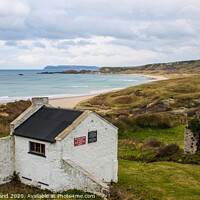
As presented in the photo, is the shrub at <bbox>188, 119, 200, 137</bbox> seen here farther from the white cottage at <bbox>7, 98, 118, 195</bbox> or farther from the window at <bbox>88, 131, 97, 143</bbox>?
the window at <bbox>88, 131, 97, 143</bbox>

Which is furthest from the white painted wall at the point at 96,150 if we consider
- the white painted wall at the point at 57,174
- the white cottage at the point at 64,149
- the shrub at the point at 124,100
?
the shrub at the point at 124,100

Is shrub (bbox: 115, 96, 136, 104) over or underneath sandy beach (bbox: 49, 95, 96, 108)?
over

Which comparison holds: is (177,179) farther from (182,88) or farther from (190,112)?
(182,88)

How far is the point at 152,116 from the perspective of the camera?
35188 millimetres

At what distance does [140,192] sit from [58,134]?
5828mm

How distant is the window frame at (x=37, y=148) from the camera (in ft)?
42.1

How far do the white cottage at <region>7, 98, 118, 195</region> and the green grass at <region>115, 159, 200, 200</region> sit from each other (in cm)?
165

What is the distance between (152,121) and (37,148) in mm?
24099

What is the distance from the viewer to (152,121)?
3472cm

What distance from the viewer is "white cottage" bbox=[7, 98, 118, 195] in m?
12.2

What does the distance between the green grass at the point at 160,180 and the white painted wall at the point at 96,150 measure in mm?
Answer: 1258

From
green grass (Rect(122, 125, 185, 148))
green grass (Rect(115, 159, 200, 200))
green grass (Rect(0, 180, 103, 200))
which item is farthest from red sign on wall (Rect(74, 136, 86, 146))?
green grass (Rect(122, 125, 185, 148))

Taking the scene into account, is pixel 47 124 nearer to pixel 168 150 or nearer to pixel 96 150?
pixel 96 150

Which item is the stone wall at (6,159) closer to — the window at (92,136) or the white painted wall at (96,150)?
the white painted wall at (96,150)
